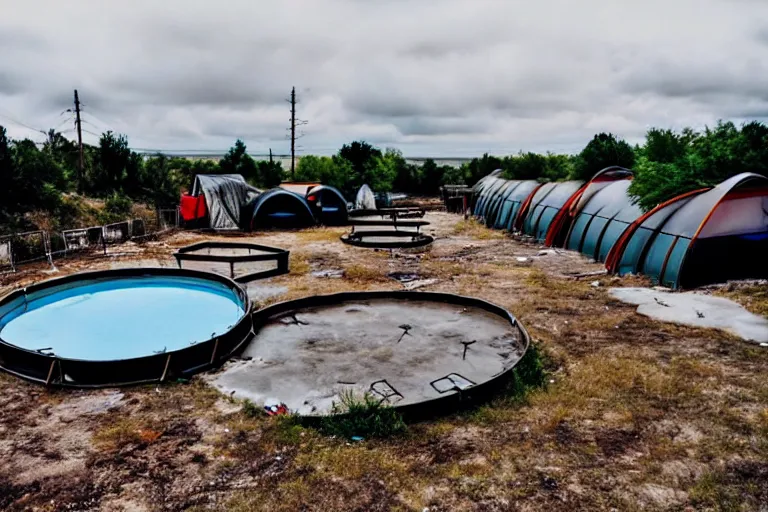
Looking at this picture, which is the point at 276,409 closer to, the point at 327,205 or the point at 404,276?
Result: the point at 404,276

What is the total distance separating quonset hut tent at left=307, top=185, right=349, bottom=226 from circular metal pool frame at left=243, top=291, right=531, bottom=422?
1819 centimetres

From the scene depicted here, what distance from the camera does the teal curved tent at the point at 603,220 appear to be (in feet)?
60.5

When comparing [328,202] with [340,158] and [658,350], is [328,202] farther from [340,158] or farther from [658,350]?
[658,350]

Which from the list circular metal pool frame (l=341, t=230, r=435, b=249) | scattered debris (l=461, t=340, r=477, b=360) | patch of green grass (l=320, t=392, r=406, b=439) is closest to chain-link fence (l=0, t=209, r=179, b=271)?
circular metal pool frame (l=341, t=230, r=435, b=249)

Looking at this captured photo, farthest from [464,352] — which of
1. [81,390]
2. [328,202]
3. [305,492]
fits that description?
[328,202]

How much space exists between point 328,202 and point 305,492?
2747 cm

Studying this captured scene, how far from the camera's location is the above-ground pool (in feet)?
27.5

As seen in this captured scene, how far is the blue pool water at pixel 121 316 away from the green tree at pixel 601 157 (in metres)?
21.0

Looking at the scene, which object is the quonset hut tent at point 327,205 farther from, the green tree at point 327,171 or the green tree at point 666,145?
the green tree at point 666,145

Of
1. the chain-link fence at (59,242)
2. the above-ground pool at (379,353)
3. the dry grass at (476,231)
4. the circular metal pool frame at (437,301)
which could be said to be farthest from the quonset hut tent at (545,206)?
the chain-link fence at (59,242)

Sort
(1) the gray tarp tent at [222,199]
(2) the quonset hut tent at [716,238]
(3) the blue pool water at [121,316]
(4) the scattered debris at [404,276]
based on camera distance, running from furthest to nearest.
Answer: (1) the gray tarp tent at [222,199]
(4) the scattered debris at [404,276]
(2) the quonset hut tent at [716,238]
(3) the blue pool water at [121,316]

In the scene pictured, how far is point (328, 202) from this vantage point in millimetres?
32375

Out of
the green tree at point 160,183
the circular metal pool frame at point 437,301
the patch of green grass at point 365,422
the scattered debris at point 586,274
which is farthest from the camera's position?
the green tree at point 160,183

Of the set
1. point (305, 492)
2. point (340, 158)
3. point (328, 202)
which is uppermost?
point (340, 158)
